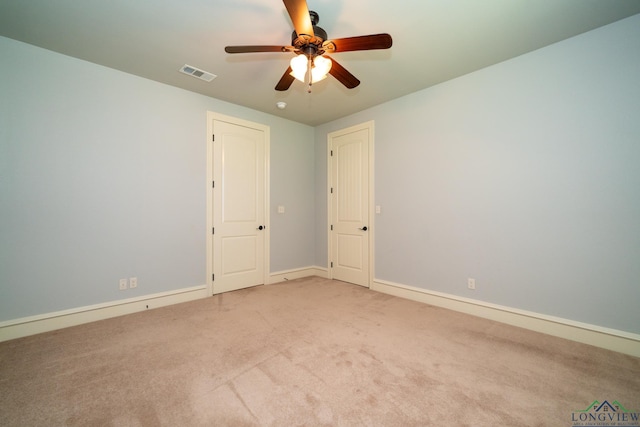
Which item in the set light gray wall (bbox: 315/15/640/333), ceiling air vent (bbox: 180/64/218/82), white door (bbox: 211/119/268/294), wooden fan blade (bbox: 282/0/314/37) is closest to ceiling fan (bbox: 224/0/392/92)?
wooden fan blade (bbox: 282/0/314/37)

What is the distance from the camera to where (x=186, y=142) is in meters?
3.51

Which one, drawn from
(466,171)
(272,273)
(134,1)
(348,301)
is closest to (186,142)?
(134,1)

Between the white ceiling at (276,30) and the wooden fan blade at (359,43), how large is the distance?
408mm

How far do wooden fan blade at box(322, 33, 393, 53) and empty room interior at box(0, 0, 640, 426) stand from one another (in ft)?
0.10

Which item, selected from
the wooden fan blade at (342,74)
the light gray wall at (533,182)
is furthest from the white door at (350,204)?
the wooden fan blade at (342,74)

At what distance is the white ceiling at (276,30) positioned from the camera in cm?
207

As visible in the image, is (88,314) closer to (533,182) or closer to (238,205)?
(238,205)

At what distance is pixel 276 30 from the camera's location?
2340mm

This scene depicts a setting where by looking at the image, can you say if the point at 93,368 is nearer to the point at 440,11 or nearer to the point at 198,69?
the point at 198,69

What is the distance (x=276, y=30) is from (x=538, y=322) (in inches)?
150

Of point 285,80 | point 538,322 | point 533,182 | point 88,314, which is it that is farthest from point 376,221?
point 88,314

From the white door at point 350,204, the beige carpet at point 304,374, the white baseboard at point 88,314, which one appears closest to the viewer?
the beige carpet at point 304,374

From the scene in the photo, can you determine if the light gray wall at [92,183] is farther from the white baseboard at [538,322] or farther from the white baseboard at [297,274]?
the white baseboard at [538,322]

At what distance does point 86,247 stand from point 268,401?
8.68ft
